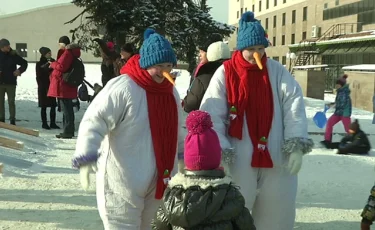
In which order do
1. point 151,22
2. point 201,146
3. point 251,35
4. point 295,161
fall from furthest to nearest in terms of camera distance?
1. point 151,22
2. point 251,35
3. point 295,161
4. point 201,146

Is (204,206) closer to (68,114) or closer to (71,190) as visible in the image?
(71,190)

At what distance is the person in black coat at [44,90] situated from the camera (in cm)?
1049

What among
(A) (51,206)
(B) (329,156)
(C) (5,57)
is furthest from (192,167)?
(C) (5,57)

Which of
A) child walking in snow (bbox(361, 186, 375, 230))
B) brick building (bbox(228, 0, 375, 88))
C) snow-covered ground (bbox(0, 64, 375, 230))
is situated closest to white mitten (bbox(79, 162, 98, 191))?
snow-covered ground (bbox(0, 64, 375, 230))

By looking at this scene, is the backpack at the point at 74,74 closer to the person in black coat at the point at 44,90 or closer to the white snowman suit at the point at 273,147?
the person in black coat at the point at 44,90

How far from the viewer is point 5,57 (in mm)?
10250

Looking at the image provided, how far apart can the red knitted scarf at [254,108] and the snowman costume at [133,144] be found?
0.55 m

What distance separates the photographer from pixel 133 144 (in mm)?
3123

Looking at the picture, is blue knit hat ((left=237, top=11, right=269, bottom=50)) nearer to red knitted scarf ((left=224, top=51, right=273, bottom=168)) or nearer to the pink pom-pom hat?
red knitted scarf ((left=224, top=51, right=273, bottom=168))

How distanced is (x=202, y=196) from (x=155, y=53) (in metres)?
1.19

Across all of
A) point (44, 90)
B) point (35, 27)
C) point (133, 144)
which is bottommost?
point (133, 144)

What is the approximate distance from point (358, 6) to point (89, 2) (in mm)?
28764

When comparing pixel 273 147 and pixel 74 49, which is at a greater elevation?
pixel 74 49

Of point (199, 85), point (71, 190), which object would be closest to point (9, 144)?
point (71, 190)
